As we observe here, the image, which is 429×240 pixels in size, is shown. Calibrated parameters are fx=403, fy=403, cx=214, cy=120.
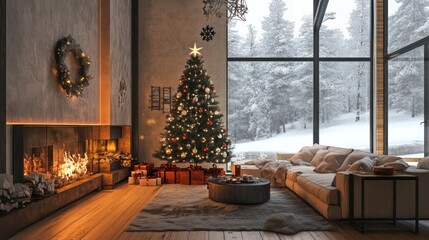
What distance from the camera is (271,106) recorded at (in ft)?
32.9

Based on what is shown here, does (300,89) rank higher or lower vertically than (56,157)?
higher

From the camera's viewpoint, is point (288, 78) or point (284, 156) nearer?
→ point (284, 156)

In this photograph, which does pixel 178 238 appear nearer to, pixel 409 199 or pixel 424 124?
pixel 409 199

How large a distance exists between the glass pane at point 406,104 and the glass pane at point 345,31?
4.03 ft

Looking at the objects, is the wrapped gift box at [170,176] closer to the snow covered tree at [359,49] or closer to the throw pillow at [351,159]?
the throw pillow at [351,159]

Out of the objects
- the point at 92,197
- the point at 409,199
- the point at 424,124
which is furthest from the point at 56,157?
the point at 424,124

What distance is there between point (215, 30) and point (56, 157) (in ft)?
17.4

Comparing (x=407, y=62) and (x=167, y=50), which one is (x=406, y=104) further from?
(x=167, y=50)

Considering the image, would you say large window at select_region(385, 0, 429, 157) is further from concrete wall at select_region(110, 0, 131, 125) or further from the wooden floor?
concrete wall at select_region(110, 0, 131, 125)

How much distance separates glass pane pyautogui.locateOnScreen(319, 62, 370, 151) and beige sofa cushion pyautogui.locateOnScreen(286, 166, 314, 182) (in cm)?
286

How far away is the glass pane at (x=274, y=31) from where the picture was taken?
32.8ft

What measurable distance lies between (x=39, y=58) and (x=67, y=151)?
2.02 meters

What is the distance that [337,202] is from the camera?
496cm

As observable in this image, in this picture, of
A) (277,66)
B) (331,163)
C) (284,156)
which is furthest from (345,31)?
(331,163)
